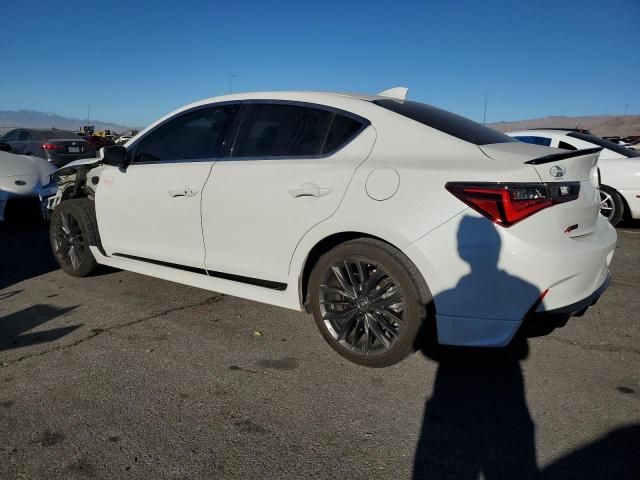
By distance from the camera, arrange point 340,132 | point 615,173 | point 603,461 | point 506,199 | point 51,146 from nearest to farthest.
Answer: point 603,461, point 506,199, point 340,132, point 615,173, point 51,146

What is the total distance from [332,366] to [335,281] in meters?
0.52

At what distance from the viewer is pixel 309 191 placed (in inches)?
121

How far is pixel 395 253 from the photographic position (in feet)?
9.23

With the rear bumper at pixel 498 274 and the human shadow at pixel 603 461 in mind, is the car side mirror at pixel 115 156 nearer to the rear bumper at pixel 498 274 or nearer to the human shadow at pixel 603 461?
the rear bumper at pixel 498 274

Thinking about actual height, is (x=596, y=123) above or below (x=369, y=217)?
above

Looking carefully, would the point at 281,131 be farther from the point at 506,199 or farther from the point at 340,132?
the point at 506,199

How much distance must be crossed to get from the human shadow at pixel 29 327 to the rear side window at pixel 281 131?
5.87ft

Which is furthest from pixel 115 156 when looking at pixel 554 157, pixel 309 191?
pixel 554 157

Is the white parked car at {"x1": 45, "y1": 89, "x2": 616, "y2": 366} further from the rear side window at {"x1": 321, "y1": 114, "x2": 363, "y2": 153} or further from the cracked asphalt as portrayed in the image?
the cracked asphalt

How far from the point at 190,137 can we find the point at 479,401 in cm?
275

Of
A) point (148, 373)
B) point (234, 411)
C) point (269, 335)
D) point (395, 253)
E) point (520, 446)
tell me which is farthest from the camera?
point (269, 335)

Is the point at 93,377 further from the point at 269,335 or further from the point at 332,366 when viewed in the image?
the point at 332,366

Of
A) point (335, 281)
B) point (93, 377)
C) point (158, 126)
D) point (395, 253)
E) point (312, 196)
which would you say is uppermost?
point (158, 126)

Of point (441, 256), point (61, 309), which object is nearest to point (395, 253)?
point (441, 256)
